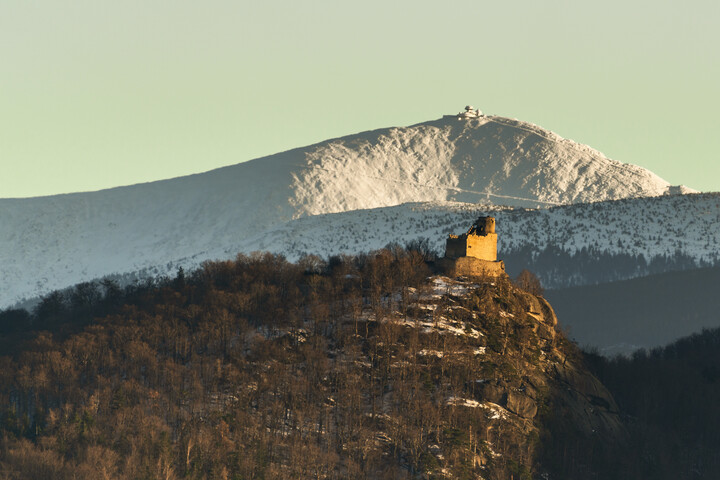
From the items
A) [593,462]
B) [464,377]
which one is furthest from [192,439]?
[593,462]

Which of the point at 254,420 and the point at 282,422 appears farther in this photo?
the point at 282,422

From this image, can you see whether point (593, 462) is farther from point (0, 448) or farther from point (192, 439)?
point (0, 448)

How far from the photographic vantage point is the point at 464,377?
197 m

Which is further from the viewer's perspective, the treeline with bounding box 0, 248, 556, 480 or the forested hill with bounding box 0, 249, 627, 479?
the forested hill with bounding box 0, 249, 627, 479

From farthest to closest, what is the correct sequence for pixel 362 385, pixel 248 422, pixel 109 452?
1. pixel 362 385
2. pixel 248 422
3. pixel 109 452

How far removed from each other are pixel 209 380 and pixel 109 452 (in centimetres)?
2709

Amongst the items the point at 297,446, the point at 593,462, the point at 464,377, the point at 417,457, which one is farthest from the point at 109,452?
the point at 593,462

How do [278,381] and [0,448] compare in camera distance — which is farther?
[278,381]

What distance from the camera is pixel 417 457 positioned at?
178250 mm

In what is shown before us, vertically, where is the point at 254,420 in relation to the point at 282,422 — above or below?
above

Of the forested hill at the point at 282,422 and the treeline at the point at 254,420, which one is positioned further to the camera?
the forested hill at the point at 282,422

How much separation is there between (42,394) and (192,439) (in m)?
29.4

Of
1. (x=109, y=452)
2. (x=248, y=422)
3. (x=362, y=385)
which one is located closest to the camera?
(x=109, y=452)

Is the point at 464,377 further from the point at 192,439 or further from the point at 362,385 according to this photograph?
the point at 192,439
